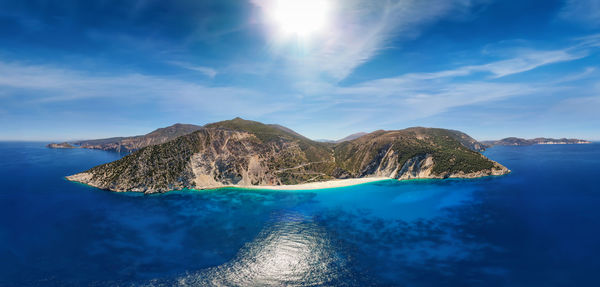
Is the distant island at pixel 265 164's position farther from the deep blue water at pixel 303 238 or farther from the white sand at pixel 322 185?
the deep blue water at pixel 303 238

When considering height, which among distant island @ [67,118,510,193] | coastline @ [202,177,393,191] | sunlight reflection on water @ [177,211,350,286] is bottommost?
sunlight reflection on water @ [177,211,350,286]

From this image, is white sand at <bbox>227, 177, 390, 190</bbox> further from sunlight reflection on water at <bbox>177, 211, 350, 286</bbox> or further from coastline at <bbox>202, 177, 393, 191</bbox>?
sunlight reflection on water at <bbox>177, 211, 350, 286</bbox>

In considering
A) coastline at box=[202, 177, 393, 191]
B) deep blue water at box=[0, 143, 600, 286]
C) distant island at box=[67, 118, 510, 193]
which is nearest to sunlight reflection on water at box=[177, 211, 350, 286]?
deep blue water at box=[0, 143, 600, 286]

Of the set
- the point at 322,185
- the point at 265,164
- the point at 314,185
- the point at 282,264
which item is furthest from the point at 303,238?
the point at 265,164

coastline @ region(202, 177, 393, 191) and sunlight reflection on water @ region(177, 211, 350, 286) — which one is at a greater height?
coastline @ region(202, 177, 393, 191)

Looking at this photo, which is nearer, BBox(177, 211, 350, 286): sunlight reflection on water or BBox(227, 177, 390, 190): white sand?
BBox(177, 211, 350, 286): sunlight reflection on water

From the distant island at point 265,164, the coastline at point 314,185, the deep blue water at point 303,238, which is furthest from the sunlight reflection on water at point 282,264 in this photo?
the distant island at point 265,164

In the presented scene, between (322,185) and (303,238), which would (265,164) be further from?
(303,238)
